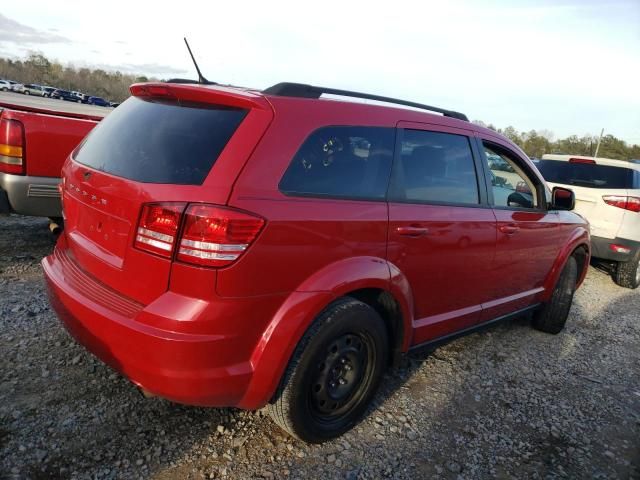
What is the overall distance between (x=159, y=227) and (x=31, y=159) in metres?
2.87

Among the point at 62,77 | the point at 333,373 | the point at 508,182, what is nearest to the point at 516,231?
the point at 508,182

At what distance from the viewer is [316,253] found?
2199 millimetres

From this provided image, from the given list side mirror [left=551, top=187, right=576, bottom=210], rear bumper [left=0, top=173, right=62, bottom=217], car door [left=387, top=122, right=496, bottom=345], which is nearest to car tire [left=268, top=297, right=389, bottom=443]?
car door [left=387, top=122, right=496, bottom=345]

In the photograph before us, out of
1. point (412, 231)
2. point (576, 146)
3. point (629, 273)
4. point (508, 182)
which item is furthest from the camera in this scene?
point (576, 146)

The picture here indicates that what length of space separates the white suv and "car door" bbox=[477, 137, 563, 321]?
2693mm

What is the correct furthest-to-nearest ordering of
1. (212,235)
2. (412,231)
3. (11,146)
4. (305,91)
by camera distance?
(11,146)
(412,231)
(305,91)
(212,235)

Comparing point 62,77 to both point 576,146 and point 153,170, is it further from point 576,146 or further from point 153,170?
point 153,170

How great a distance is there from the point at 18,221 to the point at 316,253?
510cm

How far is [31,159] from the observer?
4.12 meters

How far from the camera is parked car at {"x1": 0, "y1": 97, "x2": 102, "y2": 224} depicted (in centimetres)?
405

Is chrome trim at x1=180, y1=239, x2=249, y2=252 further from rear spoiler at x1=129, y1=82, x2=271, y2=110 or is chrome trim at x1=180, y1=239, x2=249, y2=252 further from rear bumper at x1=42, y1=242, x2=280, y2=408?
rear spoiler at x1=129, y1=82, x2=271, y2=110

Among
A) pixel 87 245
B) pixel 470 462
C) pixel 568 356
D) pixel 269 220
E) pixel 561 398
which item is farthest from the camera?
pixel 568 356

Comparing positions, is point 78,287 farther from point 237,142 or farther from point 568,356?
point 568,356

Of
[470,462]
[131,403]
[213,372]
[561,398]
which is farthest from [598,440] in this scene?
[131,403]
